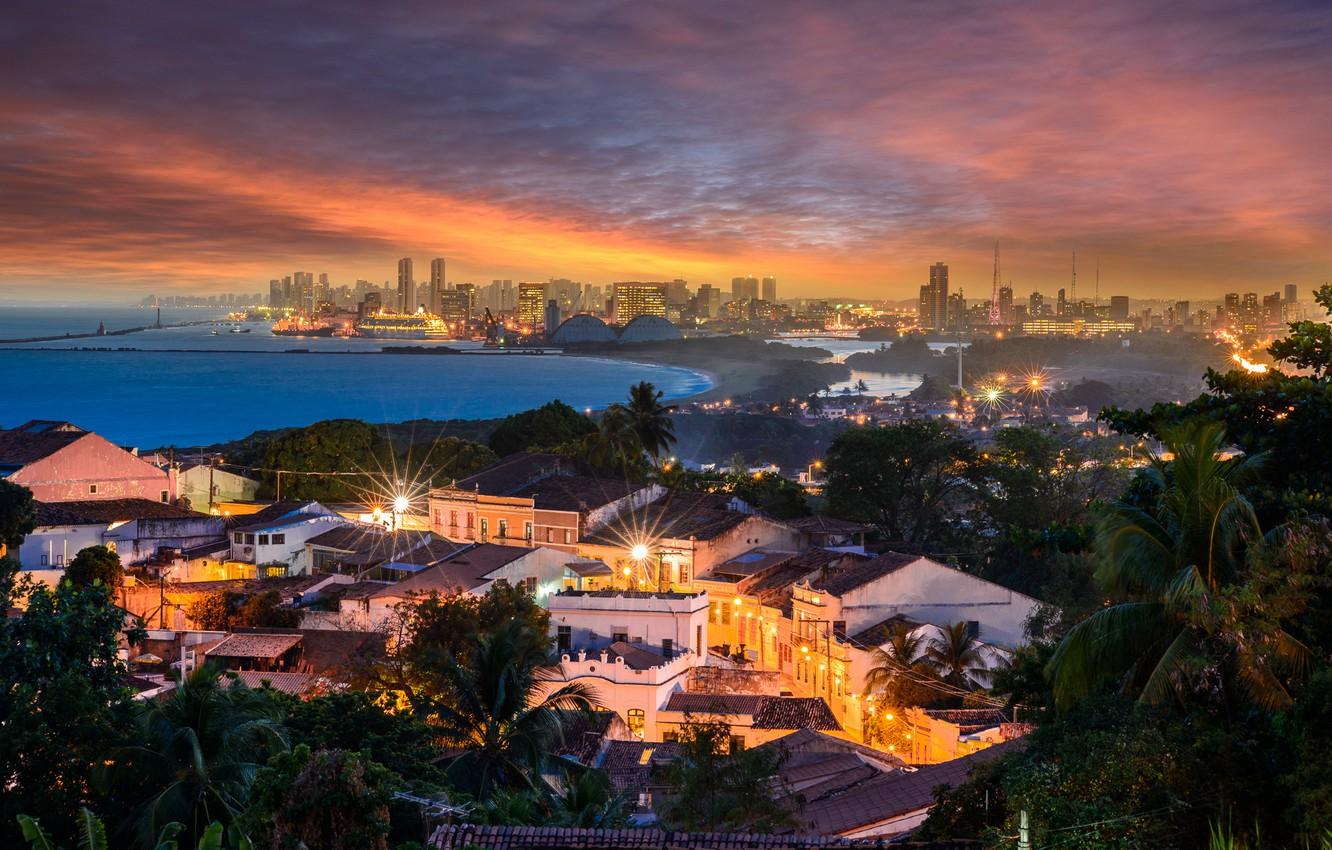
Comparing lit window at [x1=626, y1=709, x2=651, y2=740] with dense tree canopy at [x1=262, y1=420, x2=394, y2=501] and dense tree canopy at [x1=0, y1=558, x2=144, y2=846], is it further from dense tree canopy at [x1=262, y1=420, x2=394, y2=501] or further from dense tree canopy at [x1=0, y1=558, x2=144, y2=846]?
dense tree canopy at [x1=262, y1=420, x2=394, y2=501]

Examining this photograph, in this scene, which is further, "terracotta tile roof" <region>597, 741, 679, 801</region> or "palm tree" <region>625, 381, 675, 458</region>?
"palm tree" <region>625, 381, 675, 458</region>

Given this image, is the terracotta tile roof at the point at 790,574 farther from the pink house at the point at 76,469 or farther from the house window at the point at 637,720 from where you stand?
the pink house at the point at 76,469

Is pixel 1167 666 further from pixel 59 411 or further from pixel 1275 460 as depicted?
pixel 59 411

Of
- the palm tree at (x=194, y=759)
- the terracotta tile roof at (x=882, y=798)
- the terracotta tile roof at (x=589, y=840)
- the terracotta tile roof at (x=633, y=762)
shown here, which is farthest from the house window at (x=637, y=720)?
the terracotta tile roof at (x=589, y=840)

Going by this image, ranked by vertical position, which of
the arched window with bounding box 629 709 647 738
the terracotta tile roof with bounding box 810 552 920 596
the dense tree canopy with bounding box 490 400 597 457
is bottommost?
the arched window with bounding box 629 709 647 738

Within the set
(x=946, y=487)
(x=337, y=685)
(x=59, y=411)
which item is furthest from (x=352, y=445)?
(x=59, y=411)

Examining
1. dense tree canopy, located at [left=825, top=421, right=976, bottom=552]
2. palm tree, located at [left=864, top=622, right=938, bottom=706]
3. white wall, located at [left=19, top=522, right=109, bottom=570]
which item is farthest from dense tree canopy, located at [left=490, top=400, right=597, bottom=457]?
palm tree, located at [left=864, top=622, right=938, bottom=706]
